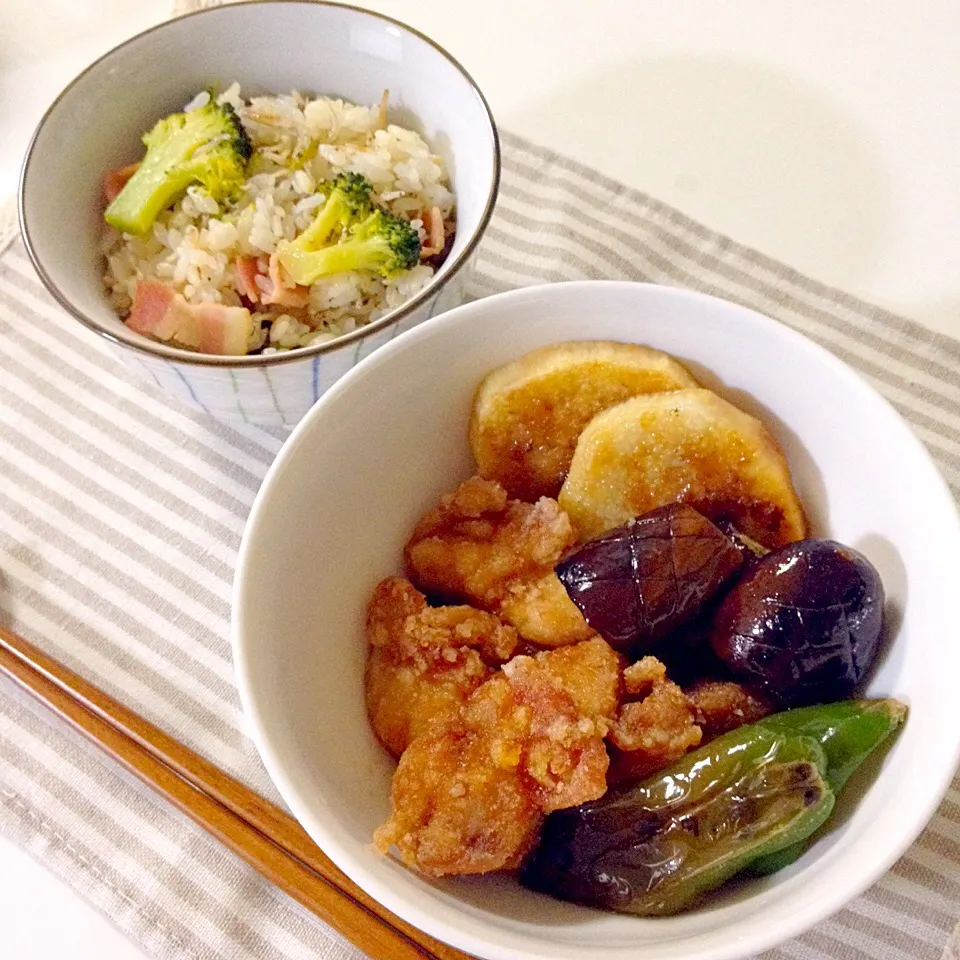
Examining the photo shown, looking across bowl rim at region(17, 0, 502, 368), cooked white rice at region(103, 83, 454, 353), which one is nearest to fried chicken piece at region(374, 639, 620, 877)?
bowl rim at region(17, 0, 502, 368)

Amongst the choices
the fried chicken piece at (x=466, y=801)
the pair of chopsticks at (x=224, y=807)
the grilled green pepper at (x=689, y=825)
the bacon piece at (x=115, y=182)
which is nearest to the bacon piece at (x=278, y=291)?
the bacon piece at (x=115, y=182)

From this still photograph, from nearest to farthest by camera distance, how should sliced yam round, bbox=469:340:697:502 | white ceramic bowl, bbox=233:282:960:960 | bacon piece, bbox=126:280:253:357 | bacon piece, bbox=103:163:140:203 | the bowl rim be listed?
white ceramic bowl, bbox=233:282:960:960
sliced yam round, bbox=469:340:697:502
the bowl rim
bacon piece, bbox=126:280:253:357
bacon piece, bbox=103:163:140:203

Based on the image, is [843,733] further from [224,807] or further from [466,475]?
[224,807]

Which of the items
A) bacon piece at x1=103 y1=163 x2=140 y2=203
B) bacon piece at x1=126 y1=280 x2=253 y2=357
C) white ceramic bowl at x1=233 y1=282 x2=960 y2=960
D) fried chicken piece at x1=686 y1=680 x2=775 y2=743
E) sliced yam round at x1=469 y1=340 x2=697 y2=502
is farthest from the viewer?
bacon piece at x1=103 y1=163 x2=140 y2=203

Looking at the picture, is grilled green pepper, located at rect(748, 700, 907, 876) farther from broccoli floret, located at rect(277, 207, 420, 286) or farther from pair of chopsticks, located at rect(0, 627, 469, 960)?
broccoli floret, located at rect(277, 207, 420, 286)

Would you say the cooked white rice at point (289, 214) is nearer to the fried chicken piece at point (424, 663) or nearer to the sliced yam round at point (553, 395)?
the sliced yam round at point (553, 395)

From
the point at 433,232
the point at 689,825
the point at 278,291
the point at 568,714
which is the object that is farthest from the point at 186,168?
the point at 689,825

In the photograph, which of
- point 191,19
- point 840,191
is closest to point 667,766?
point 840,191
